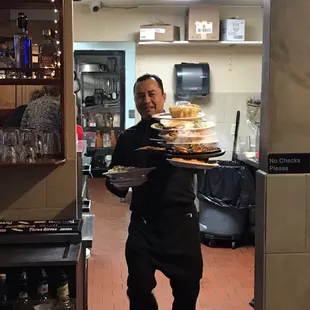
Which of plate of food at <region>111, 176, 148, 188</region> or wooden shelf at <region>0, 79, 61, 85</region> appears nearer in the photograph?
wooden shelf at <region>0, 79, 61, 85</region>

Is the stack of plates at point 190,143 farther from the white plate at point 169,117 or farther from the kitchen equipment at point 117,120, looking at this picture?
the kitchen equipment at point 117,120

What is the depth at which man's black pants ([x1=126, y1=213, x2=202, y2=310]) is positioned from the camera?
2.60 meters

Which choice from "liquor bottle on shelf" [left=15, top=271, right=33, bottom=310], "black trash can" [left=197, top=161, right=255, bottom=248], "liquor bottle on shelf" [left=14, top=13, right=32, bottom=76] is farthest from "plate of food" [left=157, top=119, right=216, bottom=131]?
"black trash can" [left=197, top=161, right=255, bottom=248]

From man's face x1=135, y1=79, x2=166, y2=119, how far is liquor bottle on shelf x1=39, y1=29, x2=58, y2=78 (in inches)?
18.5

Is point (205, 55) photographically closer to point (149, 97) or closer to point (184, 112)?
point (149, 97)

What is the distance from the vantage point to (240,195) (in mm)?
5035

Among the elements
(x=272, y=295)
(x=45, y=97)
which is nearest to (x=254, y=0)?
(x=45, y=97)

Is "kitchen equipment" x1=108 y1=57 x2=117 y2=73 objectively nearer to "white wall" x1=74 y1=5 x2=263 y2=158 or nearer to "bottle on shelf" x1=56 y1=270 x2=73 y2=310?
"white wall" x1=74 y1=5 x2=263 y2=158

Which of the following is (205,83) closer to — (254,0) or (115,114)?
(254,0)

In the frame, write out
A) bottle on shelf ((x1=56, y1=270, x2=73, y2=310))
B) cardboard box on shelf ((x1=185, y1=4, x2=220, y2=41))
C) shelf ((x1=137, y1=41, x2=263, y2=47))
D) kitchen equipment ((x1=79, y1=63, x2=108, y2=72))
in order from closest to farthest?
bottle on shelf ((x1=56, y1=270, x2=73, y2=310)) < cardboard box on shelf ((x1=185, y1=4, x2=220, y2=41)) < shelf ((x1=137, y1=41, x2=263, y2=47)) < kitchen equipment ((x1=79, y1=63, x2=108, y2=72))

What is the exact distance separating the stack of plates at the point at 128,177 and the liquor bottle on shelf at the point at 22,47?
626 mm

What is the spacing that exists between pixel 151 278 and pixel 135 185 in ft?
1.60

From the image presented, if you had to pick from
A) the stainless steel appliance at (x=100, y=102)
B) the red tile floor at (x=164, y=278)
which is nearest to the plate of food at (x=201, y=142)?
the red tile floor at (x=164, y=278)

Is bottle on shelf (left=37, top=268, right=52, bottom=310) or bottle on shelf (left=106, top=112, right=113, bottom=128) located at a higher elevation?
bottle on shelf (left=106, top=112, right=113, bottom=128)
